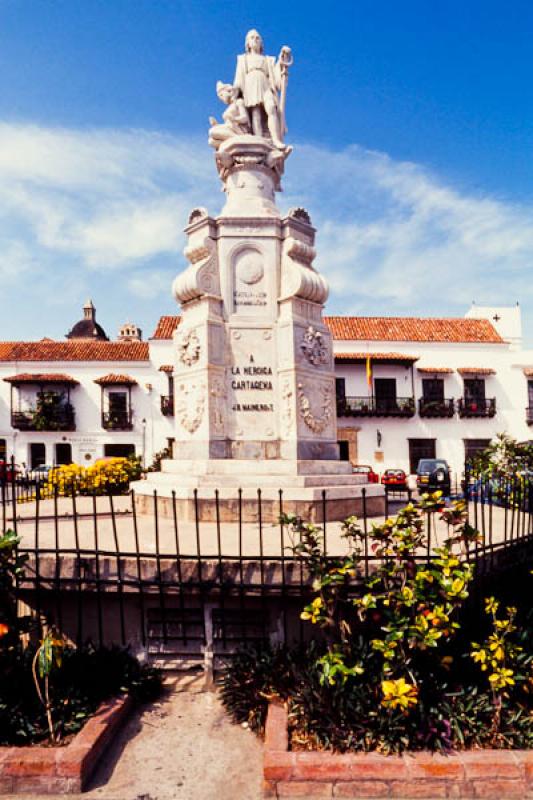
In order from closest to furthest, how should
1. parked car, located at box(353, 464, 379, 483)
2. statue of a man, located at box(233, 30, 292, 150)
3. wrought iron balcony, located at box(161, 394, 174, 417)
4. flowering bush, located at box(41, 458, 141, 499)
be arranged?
parked car, located at box(353, 464, 379, 483)
statue of a man, located at box(233, 30, 292, 150)
flowering bush, located at box(41, 458, 141, 499)
wrought iron balcony, located at box(161, 394, 174, 417)

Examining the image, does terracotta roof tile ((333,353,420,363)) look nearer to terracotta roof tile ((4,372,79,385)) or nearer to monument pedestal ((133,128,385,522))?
terracotta roof tile ((4,372,79,385))

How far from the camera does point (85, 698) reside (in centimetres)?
339

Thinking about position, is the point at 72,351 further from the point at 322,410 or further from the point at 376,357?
the point at 322,410

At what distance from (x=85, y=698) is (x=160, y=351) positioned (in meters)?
27.1

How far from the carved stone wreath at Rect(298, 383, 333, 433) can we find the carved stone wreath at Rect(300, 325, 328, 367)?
0.38 m

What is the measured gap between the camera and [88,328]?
161 ft

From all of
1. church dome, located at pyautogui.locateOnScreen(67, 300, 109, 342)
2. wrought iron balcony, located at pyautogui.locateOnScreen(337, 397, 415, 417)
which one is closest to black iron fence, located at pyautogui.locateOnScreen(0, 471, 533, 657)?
wrought iron balcony, located at pyautogui.locateOnScreen(337, 397, 415, 417)

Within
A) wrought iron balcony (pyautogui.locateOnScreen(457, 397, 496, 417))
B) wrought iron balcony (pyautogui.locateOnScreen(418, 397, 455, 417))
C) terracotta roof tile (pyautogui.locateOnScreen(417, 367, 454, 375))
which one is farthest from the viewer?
terracotta roof tile (pyautogui.locateOnScreen(417, 367, 454, 375))

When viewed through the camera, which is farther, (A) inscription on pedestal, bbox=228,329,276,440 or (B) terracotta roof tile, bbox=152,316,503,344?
(B) terracotta roof tile, bbox=152,316,503,344

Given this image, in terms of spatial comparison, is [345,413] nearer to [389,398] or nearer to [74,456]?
[389,398]

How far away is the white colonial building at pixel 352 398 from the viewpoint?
29.5m

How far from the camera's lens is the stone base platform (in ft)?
19.5

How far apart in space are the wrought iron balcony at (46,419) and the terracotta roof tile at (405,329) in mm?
6937

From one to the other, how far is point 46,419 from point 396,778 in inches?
1157
